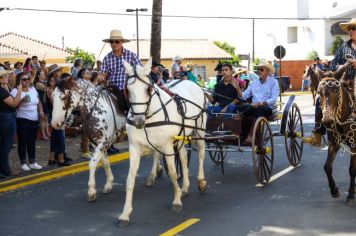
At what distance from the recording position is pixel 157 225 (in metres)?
7.44

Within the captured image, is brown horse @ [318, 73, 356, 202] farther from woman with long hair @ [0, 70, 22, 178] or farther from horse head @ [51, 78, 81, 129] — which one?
woman with long hair @ [0, 70, 22, 178]

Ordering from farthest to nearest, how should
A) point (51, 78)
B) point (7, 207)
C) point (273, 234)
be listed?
1. point (51, 78)
2. point (7, 207)
3. point (273, 234)

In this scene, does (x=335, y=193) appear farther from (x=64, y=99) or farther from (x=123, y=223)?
(x=64, y=99)

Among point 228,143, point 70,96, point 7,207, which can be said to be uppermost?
point 70,96

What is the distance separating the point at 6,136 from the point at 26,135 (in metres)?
0.73

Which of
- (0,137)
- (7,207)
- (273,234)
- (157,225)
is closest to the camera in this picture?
(273,234)

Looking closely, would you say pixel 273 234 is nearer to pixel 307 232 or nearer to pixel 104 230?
A: pixel 307 232

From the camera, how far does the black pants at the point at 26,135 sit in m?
11.4

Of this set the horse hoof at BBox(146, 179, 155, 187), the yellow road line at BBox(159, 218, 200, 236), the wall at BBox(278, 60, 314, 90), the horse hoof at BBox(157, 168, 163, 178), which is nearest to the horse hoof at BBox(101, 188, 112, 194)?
the horse hoof at BBox(146, 179, 155, 187)

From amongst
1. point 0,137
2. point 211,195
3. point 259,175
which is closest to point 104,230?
point 211,195

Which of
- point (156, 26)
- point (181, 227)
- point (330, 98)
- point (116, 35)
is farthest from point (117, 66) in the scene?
point (156, 26)

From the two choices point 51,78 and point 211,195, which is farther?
point 51,78

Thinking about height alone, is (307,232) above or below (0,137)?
below

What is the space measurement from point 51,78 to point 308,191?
6.57 metres
